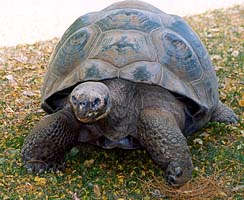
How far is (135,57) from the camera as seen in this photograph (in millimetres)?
3609

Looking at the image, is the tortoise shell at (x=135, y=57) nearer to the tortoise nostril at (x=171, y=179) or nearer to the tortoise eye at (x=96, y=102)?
the tortoise eye at (x=96, y=102)

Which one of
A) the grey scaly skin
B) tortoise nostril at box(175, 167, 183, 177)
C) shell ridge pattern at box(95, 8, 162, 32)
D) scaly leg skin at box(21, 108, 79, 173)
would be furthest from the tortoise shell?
tortoise nostril at box(175, 167, 183, 177)

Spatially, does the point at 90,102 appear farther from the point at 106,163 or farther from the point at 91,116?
the point at 106,163

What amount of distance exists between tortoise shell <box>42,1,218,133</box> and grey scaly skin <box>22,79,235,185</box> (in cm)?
12

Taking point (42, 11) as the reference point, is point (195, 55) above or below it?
above

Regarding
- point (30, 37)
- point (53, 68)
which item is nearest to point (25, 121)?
point (53, 68)

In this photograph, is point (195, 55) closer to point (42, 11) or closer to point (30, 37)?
point (30, 37)

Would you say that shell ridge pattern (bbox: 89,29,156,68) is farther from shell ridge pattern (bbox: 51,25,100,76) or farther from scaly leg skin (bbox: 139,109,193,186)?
scaly leg skin (bbox: 139,109,193,186)

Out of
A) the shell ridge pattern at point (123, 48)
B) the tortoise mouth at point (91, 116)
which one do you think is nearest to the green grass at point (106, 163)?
the tortoise mouth at point (91, 116)

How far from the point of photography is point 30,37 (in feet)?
24.6

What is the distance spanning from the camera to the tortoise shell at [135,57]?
3.57 metres

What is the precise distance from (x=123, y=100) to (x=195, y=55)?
0.71 meters

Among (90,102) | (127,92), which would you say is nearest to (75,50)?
(127,92)

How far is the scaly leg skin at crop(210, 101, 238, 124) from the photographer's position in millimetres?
4398
